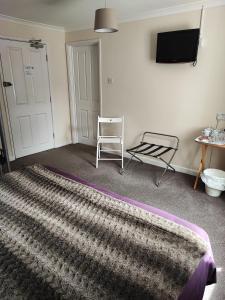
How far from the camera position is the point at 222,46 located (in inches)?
107

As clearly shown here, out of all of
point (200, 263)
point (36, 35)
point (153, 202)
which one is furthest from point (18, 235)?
point (36, 35)

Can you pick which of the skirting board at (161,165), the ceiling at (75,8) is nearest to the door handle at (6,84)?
the ceiling at (75,8)

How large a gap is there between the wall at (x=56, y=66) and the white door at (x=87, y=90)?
0.83 feet

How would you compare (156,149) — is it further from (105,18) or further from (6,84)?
(6,84)

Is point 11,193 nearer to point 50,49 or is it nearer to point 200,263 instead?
point 200,263

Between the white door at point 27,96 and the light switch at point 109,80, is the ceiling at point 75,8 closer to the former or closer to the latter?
the white door at point 27,96

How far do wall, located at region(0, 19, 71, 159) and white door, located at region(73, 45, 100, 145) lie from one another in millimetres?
254

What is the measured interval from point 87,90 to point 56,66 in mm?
761

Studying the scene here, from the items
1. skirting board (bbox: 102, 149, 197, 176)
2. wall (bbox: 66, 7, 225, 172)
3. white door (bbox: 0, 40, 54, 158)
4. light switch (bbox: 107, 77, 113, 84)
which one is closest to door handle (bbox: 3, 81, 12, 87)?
white door (bbox: 0, 40, 54, 158)

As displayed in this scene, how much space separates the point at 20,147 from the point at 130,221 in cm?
333

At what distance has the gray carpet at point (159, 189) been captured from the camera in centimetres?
213

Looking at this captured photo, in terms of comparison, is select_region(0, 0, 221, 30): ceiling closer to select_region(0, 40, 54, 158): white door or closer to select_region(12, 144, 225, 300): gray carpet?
select_region(0, 40, 54, 158): white door

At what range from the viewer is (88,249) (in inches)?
43.9

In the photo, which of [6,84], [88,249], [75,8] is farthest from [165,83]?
[88,249]
